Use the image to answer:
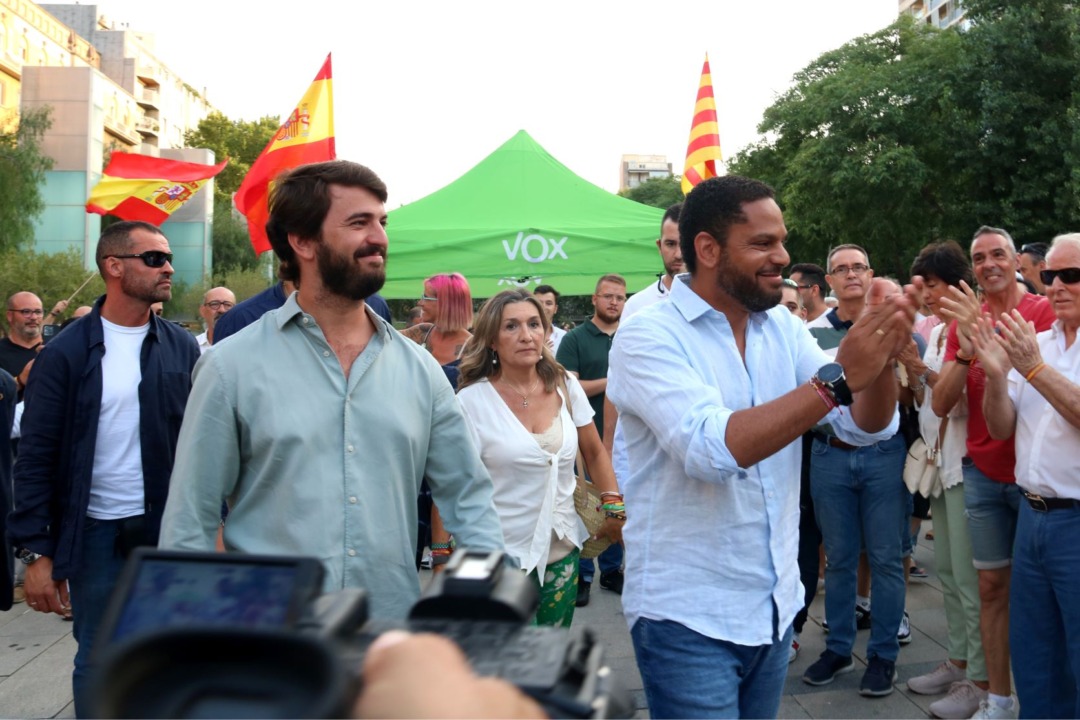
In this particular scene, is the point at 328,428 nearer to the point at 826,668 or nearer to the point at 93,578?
the point at 93,578

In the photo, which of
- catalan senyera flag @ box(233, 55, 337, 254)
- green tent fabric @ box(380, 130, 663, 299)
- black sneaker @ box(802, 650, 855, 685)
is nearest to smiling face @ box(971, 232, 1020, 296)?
black sneaker @ box(802, 650, 855, 685)

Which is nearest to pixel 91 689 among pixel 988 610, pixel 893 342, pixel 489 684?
pixel 489 684

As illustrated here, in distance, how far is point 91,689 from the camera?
839 mm

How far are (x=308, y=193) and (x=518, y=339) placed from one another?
6.20 ft

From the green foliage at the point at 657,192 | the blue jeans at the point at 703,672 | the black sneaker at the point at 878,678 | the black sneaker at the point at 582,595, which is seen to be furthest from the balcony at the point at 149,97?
the blue jeans at the point at 703,672

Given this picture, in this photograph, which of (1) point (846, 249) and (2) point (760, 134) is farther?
(2) point (760, 134)

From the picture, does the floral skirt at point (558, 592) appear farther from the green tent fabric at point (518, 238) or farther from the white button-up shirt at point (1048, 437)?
the green tent fabric at point (518, 238)

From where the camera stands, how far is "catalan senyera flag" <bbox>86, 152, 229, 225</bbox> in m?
9.27

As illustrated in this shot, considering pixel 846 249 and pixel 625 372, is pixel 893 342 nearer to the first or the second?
pixel 625 372

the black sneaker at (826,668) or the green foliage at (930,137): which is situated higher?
the green foliage at (930,137)

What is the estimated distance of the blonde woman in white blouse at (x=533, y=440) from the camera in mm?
3947

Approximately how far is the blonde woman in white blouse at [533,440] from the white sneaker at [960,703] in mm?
1720

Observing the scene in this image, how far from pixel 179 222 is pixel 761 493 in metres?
60.7

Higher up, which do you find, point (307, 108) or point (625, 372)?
point (307, 108)
